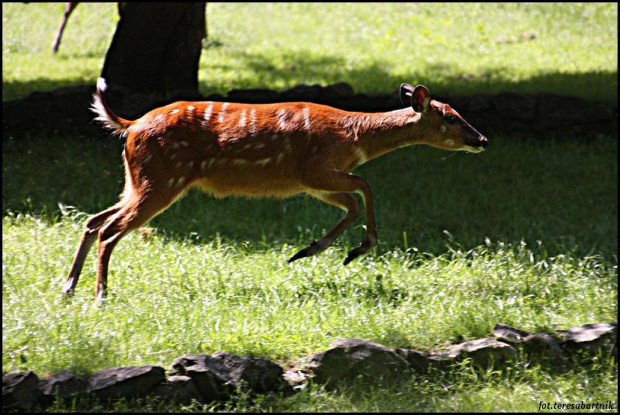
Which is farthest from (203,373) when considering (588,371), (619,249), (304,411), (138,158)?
(619,249)

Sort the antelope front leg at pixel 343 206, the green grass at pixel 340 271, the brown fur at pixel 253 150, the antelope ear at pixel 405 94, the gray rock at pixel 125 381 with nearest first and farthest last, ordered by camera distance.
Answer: the gray rock at pixel 125 381, the green grass at pixel 340 271, the brown fur at pixel 253 150, the antelope front leg at pixel 343 206, the antelope ear at pixel 405 94

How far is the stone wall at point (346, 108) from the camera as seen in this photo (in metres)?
9.94

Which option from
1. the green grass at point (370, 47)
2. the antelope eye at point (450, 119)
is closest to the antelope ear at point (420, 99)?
the antelope eye at point (450, 119)

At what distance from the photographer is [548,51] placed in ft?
47.5

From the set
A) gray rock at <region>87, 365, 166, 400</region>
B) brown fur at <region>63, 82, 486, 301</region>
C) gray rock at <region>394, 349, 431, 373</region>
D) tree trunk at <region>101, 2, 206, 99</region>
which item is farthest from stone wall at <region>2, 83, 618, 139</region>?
gray rock at <region>87, 365, 166, 400</region>

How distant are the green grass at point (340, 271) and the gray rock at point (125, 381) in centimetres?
11

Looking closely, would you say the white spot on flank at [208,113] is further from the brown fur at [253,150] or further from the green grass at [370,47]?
the green grass at [370,47]

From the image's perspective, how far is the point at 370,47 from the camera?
1545cm

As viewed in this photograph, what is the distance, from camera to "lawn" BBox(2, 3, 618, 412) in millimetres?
5105

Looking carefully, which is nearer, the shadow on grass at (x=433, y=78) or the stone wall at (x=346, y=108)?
the stone wall at (x=346, y=108)

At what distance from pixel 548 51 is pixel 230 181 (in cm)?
954

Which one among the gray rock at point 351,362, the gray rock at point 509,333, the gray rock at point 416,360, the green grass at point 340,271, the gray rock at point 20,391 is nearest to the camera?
the gray rock at point 20,391

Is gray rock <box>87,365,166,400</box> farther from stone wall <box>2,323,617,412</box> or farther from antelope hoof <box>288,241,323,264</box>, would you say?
antelope hoof <box>288,241,323,264</box>

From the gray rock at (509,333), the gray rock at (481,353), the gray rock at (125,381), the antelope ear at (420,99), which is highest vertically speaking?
the antelope ear at (420,99)
